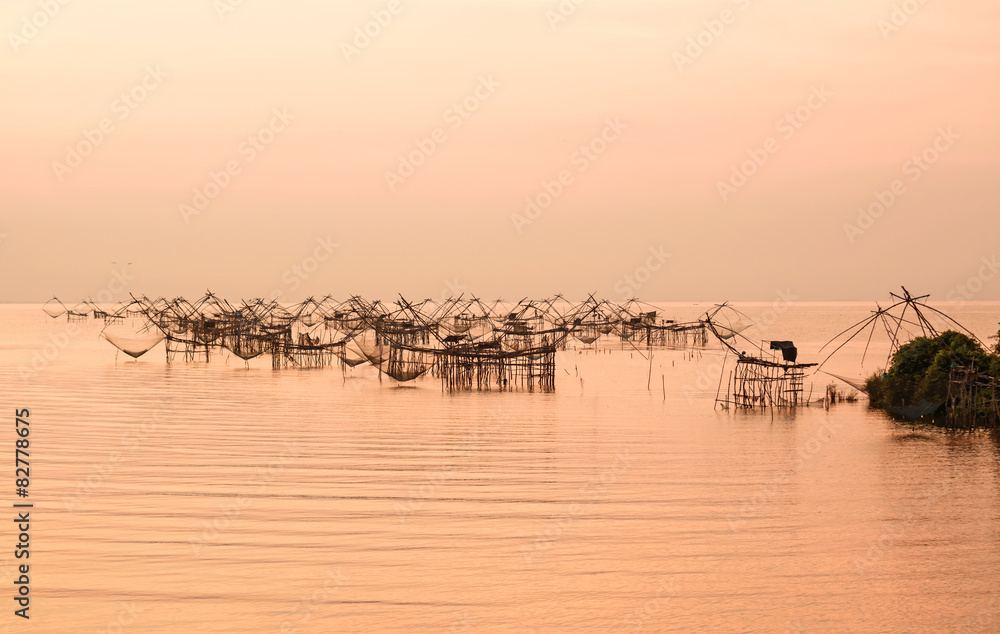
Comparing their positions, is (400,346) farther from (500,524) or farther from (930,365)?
(500,524)

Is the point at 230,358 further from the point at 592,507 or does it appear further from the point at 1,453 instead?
the point at 592,507

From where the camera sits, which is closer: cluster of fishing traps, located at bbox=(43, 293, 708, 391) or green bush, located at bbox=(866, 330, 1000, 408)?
green bush, located at bbox=(866, 330, 1000, 408)

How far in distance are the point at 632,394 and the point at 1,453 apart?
43.4ft


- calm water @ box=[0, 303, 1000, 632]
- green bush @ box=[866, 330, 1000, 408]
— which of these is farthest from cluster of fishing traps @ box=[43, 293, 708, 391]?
green bush @ box=[866, 330, 1000, 408]

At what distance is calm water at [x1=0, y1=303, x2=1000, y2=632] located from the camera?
576 cm

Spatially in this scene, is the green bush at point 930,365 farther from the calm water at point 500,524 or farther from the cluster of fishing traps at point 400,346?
the cluster of fishing traps at point 400,346

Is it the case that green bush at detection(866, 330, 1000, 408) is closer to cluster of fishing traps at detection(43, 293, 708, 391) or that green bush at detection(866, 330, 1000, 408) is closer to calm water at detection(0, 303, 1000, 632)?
calm water at detection(0, 303, 1000, 632)

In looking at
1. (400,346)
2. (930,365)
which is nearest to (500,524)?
(930,365)

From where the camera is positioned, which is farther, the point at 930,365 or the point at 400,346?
the point at 400,346

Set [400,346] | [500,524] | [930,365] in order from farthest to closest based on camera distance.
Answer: [400,346]
[930,365]
[500,524]

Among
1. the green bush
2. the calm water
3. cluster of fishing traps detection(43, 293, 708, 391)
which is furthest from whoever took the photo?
cluster of fishing traps detection(43, 293, 708, 391)

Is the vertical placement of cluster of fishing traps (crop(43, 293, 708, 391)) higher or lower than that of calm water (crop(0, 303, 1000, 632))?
higher

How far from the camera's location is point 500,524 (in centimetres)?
772

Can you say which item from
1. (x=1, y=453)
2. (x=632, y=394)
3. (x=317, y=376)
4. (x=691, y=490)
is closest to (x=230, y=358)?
(x=317, y=376)
